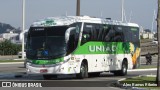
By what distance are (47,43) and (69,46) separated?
1.20 meters

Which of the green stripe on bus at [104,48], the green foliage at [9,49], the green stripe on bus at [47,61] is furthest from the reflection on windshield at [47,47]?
the green foliage at [9,49]

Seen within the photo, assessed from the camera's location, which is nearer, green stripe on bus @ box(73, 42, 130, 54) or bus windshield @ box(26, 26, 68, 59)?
bus windshield @ box(26, 26, 68, 59)

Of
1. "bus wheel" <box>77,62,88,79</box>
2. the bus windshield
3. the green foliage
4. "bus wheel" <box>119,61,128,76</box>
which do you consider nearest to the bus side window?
"bus wheel" <box>119,61,128,76</box>

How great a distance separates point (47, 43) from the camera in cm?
2569

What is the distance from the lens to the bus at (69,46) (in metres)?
25.4

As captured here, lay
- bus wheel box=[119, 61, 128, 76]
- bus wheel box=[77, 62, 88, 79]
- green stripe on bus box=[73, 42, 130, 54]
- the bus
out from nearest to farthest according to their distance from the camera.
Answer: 1. the bus
2. bus wheel box=[77, 62, 88, 79]
3. green stripe on bus box=[73, 42, 130, 54]
4. bus wheel box=[119, 61, 128, 76]

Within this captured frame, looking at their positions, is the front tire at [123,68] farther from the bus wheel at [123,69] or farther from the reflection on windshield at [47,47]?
the reflection on windshield at [47,47]

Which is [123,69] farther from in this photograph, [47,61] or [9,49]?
[9,49]

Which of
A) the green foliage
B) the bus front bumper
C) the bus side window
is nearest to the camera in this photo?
the bus front bumper

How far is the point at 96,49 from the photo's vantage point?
2825 cm

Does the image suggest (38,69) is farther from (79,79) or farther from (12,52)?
(12,52)

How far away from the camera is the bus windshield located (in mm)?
25469

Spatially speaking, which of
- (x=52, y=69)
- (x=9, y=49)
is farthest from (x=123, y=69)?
(x=9, y=49)

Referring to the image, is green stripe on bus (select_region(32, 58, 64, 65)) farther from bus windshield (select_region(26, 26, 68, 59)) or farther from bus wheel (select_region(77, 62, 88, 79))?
bus wheel (select_region(77, 62, 88, 79))
